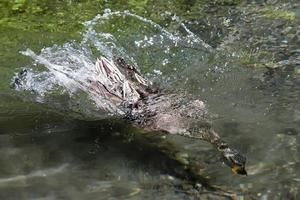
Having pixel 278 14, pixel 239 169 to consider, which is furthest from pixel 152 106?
pixel 278 14

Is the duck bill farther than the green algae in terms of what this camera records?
No

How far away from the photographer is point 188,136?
16.7ft

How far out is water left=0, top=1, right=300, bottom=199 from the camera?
4.91 metres

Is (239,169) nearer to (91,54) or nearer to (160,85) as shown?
(160,85)

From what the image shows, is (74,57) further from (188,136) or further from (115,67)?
(188,136)

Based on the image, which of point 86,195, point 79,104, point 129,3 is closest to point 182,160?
point 86,195

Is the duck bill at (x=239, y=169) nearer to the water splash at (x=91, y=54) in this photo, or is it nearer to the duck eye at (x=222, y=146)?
the duck eye at (x=222, y=146)

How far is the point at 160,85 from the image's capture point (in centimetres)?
646

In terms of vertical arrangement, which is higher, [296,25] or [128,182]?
[296,25]

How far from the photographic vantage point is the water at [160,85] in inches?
193

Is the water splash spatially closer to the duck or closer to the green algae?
the duck

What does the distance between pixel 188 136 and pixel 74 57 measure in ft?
8.42

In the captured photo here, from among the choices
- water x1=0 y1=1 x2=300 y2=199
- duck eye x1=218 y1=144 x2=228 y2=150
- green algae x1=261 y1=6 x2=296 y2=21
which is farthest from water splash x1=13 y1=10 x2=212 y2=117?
green algae x1=261 y1=6 x2=296 y2=21

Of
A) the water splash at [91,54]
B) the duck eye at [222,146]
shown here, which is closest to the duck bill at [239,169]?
the duck eye at [222,146]
